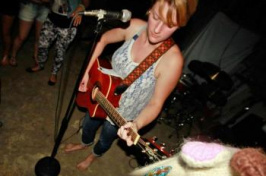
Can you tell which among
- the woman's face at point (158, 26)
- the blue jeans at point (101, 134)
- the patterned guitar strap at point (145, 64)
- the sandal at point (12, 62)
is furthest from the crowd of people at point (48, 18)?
the woman's face at point (158, 26)

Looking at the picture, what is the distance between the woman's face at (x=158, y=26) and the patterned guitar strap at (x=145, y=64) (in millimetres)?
101

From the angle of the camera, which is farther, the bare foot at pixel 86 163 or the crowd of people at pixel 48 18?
the crowd of people at pixel 48 18

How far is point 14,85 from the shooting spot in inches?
151

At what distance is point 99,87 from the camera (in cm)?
240

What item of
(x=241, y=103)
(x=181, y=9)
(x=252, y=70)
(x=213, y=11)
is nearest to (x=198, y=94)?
(x=241, y=103)

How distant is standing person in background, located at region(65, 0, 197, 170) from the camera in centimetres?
174

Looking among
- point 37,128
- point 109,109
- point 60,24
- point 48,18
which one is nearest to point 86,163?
point 37,128

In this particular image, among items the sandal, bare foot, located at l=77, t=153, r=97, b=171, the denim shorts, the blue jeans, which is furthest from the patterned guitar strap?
the sandal

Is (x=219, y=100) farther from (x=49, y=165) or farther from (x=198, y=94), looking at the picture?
(x=49, y=165)

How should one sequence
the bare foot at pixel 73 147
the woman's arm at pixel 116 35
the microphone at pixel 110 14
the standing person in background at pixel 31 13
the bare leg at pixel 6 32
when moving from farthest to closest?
the bare leg at pixel 6 32 < the standing person in background at pixel 31 13 < the bare foot at pixel 73 147 < the woman's arm at pixel 116 35 < the microphone at pixel 110 14

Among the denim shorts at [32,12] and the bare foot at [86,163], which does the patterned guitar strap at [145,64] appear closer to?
the bare foot at [86,163]

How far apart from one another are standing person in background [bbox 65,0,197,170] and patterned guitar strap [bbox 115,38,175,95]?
3 cm

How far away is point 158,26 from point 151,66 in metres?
0.39

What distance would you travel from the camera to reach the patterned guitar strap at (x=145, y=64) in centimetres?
202
